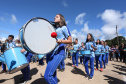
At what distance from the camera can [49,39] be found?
6.53 feet

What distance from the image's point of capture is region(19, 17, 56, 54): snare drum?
1647 millimetres

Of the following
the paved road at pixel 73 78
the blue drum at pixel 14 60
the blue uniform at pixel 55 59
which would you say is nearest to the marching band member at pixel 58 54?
the blue uniform at pixel 55 59

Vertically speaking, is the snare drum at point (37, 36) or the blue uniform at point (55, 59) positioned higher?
the snare drum at point (37, 36)

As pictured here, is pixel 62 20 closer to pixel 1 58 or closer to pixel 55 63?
pixel 55 63

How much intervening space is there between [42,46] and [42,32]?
0.33 m

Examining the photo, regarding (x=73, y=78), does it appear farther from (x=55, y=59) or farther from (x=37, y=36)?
(x=37, y=36)

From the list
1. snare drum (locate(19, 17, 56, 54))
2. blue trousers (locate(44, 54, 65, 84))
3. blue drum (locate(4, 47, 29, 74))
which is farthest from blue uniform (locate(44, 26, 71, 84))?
blue drum (locate(4, 47, 29, 74))

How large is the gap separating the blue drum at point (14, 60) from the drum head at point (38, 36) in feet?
3.85

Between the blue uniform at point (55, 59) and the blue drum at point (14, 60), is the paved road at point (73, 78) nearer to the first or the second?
the blue drum at point (14, 60)

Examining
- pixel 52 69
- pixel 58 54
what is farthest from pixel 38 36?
pixel 52 69

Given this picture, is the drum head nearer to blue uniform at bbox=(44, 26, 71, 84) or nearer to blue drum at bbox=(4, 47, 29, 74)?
blue uniform at bbox=(44, 26, 71, 84)

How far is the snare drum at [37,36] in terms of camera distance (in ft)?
5.40

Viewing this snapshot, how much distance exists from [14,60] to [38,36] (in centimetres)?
130

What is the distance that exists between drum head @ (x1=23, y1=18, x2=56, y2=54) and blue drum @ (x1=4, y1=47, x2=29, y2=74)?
117cm
